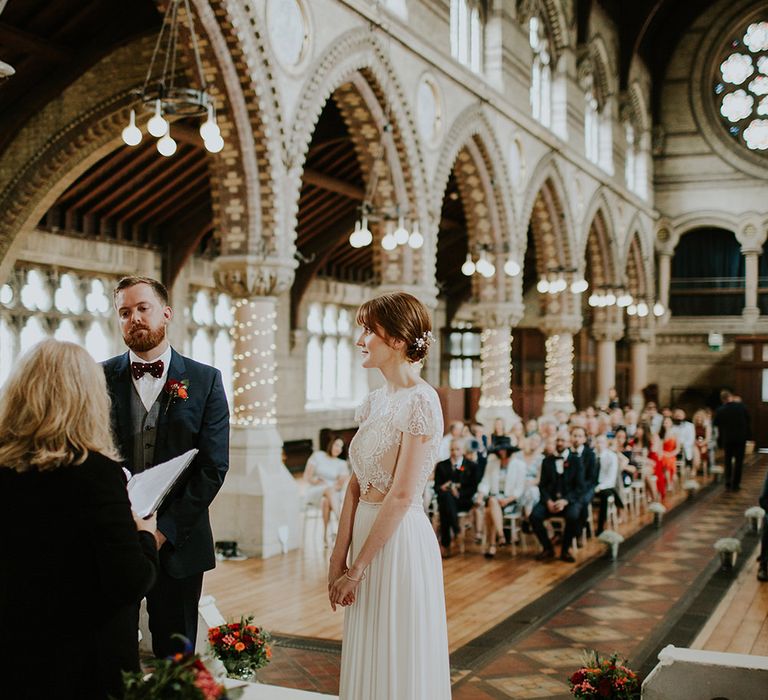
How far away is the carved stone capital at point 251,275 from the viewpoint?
9.37 meters

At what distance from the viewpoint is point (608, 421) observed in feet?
46.9

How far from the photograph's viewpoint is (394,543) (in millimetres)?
3156

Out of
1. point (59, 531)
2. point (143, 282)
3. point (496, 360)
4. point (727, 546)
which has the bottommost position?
point (727, 546)

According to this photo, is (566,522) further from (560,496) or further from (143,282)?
(143,282)

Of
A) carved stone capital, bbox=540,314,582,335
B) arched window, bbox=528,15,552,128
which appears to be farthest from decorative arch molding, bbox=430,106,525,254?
carved stone capital, bbox=540,314,582,335

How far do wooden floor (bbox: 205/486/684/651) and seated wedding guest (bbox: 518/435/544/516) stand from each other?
0.47 meters

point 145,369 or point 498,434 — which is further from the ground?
point 145,369

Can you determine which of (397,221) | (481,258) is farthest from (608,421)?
(397,221)

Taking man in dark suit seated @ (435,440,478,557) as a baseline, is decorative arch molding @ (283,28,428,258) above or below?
above

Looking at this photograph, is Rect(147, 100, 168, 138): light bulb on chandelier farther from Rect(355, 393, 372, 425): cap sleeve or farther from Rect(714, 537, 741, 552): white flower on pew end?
Rect(714, 537, 741, 552): white flower on pew end

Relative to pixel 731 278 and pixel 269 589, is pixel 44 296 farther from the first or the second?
pixel 731 278

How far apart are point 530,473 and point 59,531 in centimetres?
842

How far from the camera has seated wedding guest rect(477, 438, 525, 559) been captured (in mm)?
9492

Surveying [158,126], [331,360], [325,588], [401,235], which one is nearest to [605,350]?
[331,360]
